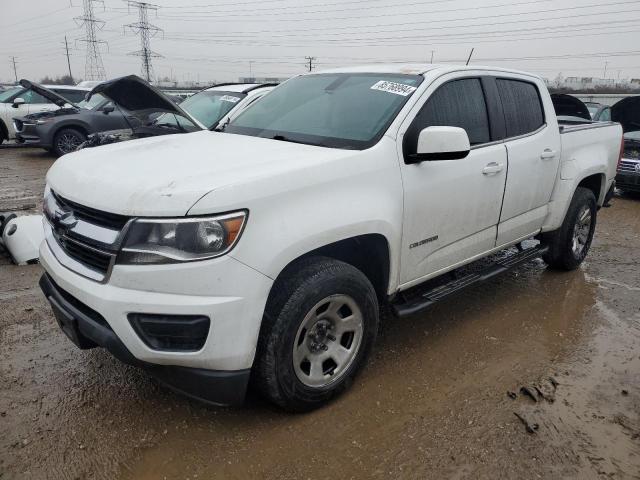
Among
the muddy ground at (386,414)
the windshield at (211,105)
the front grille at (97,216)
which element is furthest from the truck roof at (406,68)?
the windshield at (211,105)

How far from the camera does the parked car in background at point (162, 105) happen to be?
440cm

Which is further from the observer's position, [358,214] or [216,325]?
[358,214]

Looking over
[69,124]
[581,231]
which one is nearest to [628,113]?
[581,231]

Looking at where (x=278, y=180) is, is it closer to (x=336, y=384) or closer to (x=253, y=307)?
(x=253, y=307)

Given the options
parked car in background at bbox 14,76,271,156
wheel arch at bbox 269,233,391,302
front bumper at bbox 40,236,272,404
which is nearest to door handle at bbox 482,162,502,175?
wheel arch at bbox 269,233,391,302

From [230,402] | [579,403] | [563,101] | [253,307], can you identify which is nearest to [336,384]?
[230,402]

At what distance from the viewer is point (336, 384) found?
279 cm

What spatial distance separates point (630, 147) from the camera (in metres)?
9.30

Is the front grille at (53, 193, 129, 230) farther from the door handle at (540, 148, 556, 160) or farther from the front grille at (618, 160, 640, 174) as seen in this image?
the front grille at (618, 160, 640, 174)

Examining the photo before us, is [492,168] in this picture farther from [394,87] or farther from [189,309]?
[189,309]

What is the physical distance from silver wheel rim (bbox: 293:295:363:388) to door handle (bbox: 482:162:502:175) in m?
1.41

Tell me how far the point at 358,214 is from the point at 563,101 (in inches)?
263

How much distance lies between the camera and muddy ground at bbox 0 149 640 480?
94.0 inches

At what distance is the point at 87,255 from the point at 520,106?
134 inches
